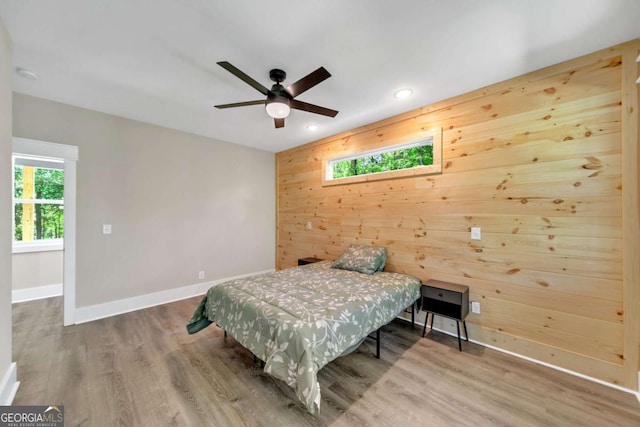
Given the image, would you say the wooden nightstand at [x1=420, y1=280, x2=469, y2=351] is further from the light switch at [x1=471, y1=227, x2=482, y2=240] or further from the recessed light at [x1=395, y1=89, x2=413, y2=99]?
the recessed light at [x1=395, y1=89, x2=413, y2=99]

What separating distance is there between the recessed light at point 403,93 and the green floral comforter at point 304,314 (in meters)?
2.06

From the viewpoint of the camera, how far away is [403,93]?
261 cm

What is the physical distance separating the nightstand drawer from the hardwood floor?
0.48 m

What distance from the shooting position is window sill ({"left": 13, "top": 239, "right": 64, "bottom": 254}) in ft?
12.4

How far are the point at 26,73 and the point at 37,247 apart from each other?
10.2 feet

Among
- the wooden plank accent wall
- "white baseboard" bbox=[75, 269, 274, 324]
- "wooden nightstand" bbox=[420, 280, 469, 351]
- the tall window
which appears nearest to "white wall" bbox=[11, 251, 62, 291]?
the tall window

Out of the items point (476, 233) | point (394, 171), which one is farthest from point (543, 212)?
point (394, 171)

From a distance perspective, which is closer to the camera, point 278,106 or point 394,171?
point 278,106

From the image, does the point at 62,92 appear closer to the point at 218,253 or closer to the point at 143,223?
the point at 143,223

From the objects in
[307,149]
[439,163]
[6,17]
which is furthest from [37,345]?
[439,163]

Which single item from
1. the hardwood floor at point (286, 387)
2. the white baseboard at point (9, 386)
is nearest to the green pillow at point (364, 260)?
the hardwood floor at point (286, 387)

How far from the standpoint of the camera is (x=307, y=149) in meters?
4.41

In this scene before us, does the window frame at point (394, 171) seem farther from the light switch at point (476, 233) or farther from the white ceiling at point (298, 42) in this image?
the light switch at point (476, 233)

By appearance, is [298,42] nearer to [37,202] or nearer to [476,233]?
[476,233]
